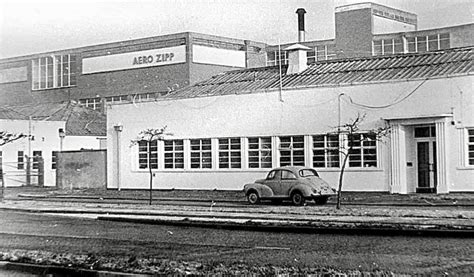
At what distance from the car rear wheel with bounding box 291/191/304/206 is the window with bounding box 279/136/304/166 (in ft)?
16.2

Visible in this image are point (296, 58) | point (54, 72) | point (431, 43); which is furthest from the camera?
point (431, 43)

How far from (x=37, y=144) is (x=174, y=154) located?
15519mm

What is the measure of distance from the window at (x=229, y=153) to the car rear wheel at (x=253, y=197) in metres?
6.16

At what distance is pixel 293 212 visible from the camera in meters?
23.8

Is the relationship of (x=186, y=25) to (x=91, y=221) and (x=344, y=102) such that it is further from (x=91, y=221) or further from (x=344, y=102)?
(x=344, y=102)

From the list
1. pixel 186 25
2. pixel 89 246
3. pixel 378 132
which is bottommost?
pixel 89 246

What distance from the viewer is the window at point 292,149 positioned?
3188 cm

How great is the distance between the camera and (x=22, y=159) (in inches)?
1873

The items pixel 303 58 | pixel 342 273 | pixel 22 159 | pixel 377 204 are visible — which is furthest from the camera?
pixel 22 159

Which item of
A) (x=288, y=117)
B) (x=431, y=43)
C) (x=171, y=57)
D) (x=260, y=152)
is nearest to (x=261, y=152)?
(x=260, y=152)

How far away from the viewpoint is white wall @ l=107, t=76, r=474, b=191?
29.8 meters

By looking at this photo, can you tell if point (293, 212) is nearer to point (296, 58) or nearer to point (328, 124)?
point (328, 124)

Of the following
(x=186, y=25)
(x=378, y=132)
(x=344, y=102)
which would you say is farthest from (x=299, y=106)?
(x=186, y=25)

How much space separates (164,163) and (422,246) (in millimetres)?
23927
